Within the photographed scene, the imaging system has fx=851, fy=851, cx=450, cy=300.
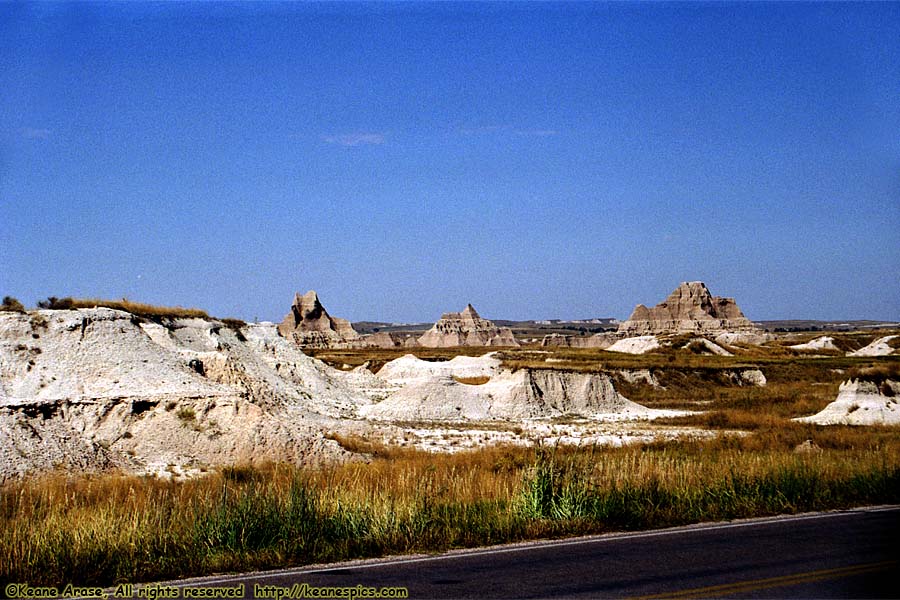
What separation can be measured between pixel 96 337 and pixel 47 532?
2166cm

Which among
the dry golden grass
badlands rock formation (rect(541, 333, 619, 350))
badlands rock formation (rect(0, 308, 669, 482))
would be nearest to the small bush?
badlands rock formation (rect(0, 308, 669, 482))

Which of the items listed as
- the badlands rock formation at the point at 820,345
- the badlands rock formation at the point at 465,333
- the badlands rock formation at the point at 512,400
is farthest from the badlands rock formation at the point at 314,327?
the badlands rock formation at the point at 512,400

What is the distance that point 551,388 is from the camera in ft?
160

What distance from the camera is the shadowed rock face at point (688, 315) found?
17012 centimetres

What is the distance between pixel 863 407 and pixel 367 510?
31196mm

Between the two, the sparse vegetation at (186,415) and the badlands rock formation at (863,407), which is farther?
the badlands rock formation at (863,407)

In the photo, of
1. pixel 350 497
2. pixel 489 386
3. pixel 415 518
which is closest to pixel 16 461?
pixel 350 497

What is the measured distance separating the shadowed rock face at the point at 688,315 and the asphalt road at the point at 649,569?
159338mm

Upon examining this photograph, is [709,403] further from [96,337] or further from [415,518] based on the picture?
[415,518]

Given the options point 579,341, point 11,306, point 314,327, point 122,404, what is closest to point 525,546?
point 122,404

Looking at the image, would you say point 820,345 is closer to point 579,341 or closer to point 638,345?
point 638,345

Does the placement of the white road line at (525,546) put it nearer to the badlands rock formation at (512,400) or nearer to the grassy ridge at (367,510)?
the grassy ridge at (367,510)

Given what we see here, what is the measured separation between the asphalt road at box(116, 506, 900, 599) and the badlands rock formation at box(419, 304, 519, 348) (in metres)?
147

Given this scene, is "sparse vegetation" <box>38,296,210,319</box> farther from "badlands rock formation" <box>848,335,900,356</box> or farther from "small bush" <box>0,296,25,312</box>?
"badlands rock formation" <box>848,335,900,356</box>
